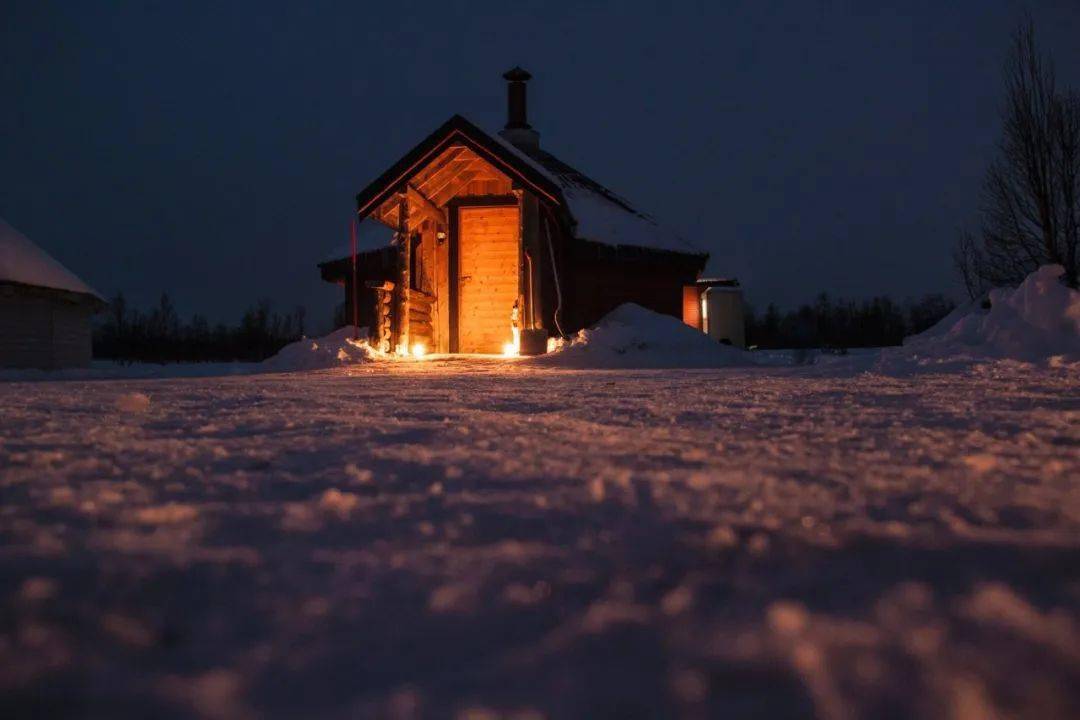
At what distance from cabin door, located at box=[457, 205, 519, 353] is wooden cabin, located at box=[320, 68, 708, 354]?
0.06 ft

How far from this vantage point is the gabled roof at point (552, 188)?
8.70 m

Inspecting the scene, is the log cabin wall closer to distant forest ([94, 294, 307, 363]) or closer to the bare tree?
distant forest ([94, 294, 307, 363])

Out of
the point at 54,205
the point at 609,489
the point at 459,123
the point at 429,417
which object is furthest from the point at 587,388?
the point at 54,205

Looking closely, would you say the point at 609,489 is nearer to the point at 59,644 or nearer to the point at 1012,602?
the point at 1012,602

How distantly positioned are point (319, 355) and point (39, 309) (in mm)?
11664

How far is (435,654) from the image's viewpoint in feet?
1.97

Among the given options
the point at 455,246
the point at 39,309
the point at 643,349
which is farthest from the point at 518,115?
the point at 39,309

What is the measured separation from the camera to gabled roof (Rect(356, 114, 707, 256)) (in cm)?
870

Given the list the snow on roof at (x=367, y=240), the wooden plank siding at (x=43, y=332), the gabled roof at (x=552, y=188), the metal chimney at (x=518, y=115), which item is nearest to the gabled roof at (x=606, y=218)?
the gabled roof at (x=552, y=188)

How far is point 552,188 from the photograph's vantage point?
882cm

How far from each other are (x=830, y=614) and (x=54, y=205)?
92169mm

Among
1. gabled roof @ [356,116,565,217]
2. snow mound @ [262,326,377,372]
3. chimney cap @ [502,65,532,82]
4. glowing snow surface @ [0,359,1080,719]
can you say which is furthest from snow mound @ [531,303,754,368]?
chimney cap @ [502,65,532,82]

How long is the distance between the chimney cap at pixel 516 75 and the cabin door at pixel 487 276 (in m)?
4.70

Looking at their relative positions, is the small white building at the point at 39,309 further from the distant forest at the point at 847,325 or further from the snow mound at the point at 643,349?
the distant forest at the point at 847,325
